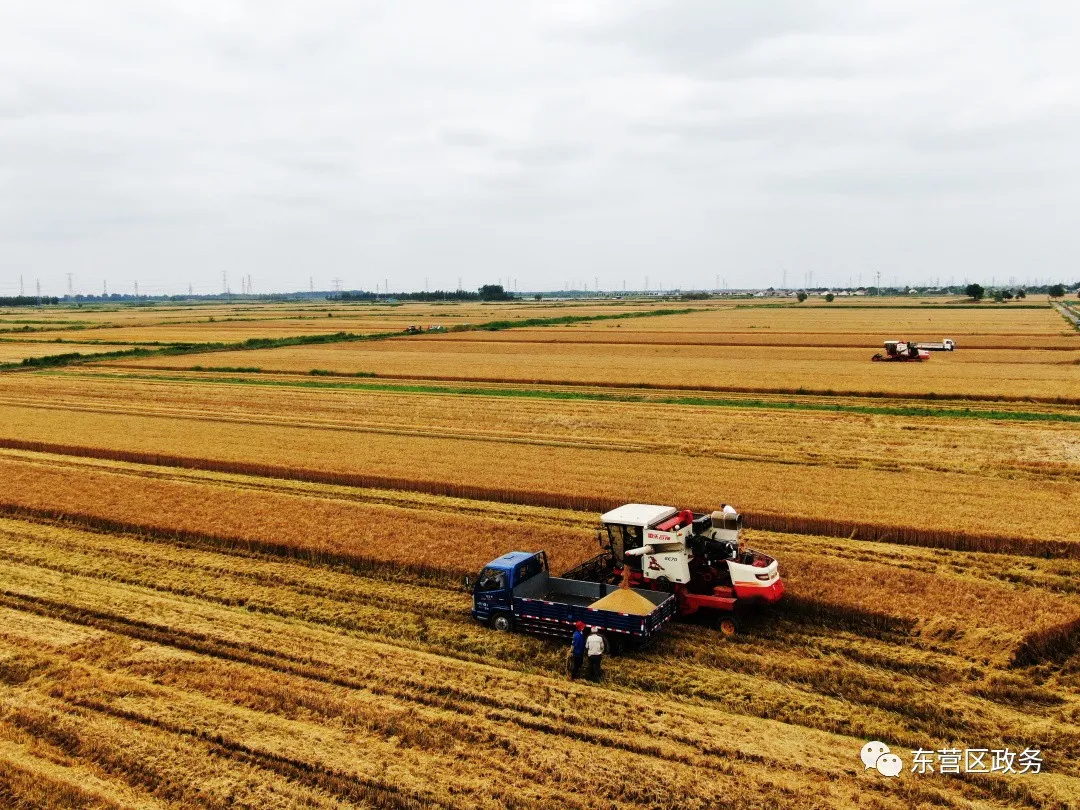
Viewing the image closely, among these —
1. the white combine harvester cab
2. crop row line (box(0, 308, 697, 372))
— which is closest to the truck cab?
the white combine harvester cab

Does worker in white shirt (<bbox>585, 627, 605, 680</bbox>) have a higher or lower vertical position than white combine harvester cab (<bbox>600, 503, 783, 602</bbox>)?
lower

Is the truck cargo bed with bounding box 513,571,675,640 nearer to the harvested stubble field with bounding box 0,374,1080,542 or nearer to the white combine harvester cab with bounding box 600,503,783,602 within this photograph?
the white combine harvester cab with bounding box 600,503,783,602

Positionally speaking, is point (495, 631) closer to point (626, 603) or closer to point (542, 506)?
point (626, 603)

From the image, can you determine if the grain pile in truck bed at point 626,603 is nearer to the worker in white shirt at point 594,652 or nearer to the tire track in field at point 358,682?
the worker in white shirt at point 594,652

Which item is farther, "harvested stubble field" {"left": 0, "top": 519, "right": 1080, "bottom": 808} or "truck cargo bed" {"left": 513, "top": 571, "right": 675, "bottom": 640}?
"truck cargo bed" {"left": 513, "top": 571, "right": 675, "bottom": 640}

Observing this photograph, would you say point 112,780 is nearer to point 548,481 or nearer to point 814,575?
point 814,575

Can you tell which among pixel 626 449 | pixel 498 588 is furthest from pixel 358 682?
pixel 626 449

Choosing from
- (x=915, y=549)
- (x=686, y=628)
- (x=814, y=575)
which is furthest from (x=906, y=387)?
(x=686, y=628)
